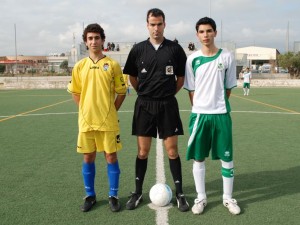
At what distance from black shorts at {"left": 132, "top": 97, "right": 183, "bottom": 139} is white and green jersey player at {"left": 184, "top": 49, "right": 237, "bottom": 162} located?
21 cm

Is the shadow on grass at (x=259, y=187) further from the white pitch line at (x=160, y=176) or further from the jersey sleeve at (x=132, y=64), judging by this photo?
the jersey sleeve at (x=132, y=64)

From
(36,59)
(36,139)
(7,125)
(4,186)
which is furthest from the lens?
(36,59)

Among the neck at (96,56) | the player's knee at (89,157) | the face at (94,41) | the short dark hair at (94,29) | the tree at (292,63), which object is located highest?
the tree at (292,63)

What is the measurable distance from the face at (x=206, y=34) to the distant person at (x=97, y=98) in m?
0.96

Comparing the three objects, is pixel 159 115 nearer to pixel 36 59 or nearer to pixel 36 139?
pixel 36 139

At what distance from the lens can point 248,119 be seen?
35.2 feet

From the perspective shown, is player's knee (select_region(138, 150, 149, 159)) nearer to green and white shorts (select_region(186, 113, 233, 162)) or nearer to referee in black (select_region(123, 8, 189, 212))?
referee in black (select_region(123, 8, 189, 212))

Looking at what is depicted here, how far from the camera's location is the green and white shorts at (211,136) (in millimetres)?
3840

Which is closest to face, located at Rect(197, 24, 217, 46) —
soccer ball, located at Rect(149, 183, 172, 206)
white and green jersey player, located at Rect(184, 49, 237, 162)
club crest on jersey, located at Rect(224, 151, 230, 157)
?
white and green jersey player, located at Rect(184, 49, 237, 162)

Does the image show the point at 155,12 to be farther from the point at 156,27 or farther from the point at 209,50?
the point at 209,50

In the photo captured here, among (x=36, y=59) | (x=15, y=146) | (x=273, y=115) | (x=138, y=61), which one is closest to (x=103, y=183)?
(x=138, y=61)

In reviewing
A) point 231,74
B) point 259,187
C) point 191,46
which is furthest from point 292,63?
point 231,74

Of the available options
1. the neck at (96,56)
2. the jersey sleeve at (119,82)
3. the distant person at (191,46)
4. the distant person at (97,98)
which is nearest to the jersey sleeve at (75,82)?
the distant person at (97,98)

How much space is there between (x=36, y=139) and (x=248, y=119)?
20.5 feet
